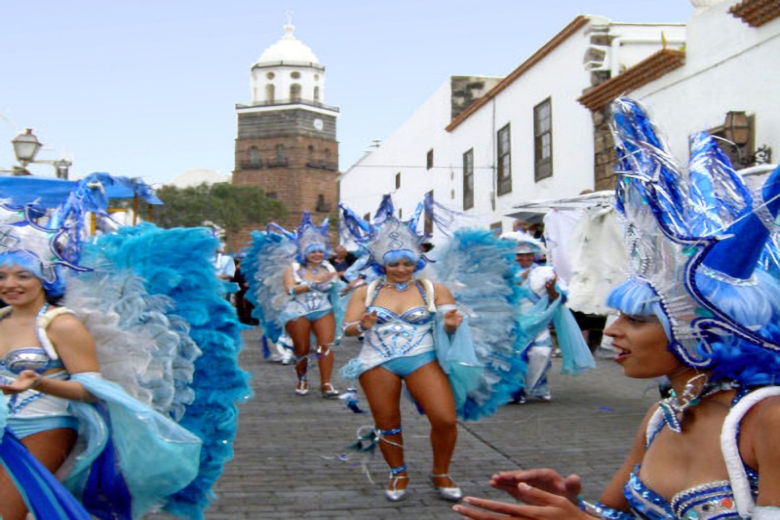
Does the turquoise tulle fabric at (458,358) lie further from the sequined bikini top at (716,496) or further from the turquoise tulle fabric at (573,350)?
the turquoise tulle fabric at (573,350)

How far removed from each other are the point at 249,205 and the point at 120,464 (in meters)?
51.4

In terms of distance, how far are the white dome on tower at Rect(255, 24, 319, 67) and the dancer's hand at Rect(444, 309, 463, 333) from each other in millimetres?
75658

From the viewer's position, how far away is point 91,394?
139 inches

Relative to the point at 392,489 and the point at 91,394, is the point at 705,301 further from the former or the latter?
the point at 392,489

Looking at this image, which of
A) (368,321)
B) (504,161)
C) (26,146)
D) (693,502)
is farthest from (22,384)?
(504,161)

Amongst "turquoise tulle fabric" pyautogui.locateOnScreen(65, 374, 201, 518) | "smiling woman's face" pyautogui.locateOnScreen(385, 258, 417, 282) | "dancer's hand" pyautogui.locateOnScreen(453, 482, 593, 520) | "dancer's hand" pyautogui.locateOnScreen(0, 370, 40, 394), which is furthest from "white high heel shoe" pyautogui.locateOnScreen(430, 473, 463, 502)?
"dancer's hand" pyautogui.locateOnScreen(453, 482, 593, 520)

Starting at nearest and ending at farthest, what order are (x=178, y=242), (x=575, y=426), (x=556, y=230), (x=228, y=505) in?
(x=178, y=242) → (x=228, y=505) → (x=575, y=426) → (x=556, y=230)

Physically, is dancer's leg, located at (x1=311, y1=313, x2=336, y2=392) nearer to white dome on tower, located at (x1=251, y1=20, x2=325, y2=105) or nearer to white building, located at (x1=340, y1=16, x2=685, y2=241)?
white building, located at (x1=340, y1=16, x2=685, y2=241)

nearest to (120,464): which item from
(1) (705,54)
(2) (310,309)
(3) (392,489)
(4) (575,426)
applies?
(3) (392,489)

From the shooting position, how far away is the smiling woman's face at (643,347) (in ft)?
7.16

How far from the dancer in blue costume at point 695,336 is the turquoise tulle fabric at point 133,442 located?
176 centimetres

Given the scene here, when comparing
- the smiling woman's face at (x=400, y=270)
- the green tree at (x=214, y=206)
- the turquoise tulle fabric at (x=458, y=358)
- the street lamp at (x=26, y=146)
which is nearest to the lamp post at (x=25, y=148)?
the street lamp at (x=26, y=146)

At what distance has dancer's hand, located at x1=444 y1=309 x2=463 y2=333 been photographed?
5.44 meters

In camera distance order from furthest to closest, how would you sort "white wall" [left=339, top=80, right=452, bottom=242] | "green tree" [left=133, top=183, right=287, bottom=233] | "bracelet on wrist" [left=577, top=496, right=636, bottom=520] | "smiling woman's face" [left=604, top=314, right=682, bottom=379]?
1. "green tree" [left=133, top=183, right=287, bottom=233]
2. "white wall" [left=339, top=80, right=452, bottom=242]
3. "bracelet on wrist" [left=577, top=496, right=636, bottom=520]
4. "smiling woman's face" [left=604, top=314, right=682, bottom=379]
